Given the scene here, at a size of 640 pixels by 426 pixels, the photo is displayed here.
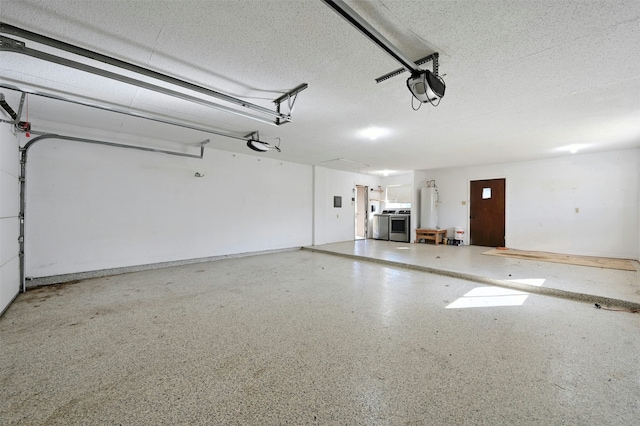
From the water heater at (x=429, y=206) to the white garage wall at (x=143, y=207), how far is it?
4545 millimetres

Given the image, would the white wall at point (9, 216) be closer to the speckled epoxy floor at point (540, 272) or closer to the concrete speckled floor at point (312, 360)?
the concrete speckled floor at point (312, 360)

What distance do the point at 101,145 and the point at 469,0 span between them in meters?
5.62

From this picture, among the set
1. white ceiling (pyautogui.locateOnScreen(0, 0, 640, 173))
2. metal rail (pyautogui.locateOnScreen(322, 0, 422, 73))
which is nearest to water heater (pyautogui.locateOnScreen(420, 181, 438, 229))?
white ceiling (pyautogui.locateOnScreen(0, 0, 640, 173))

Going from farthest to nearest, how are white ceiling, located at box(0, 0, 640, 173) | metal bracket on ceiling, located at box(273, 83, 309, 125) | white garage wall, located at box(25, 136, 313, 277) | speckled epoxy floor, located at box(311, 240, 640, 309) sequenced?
white garage wall, located at box(25, 136, 313, 277), speckled epoxy floor, located at box(311, 240, 640, 309), metal bracket on ceiling, located at box(273, 83, 309, 125), white ceiling, located at box(0, 0, 640, 173)

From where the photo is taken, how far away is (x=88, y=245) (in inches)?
178

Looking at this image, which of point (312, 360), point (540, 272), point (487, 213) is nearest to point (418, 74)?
point (312, 360)

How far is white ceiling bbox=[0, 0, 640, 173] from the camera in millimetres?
1861

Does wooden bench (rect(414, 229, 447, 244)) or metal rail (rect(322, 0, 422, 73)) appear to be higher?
metal rail (rect(322, 0, 422, 73))

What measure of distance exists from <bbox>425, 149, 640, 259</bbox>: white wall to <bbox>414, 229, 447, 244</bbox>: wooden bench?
1753mm

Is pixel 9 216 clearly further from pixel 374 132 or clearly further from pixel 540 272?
pixel 540 272

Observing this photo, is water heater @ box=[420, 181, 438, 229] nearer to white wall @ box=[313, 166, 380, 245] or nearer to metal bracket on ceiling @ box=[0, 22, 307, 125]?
white wall @ box=[313, 166, 380, 245]

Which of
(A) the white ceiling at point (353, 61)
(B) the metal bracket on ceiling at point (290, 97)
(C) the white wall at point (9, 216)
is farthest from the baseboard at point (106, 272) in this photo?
(B) the metal bracket on ceiling at point (290, 97)

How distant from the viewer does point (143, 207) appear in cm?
509

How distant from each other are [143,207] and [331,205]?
5.19 meters
